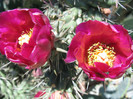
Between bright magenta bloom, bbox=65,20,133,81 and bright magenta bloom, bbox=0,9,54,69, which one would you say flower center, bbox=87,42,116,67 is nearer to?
bright magenta bloom, bbox=65,20,133,81

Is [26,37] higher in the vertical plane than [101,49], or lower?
higher

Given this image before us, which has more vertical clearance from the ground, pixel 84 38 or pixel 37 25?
pixel 37 25

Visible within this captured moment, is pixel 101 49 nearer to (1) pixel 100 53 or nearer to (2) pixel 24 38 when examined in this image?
(1) pixel 100 53

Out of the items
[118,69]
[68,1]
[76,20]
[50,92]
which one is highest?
[68,1]

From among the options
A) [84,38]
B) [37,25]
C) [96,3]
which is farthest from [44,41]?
[96,3]

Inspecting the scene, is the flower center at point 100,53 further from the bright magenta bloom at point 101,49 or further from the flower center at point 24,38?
the flower center at point 24,38

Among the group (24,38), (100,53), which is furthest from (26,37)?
(100,53)

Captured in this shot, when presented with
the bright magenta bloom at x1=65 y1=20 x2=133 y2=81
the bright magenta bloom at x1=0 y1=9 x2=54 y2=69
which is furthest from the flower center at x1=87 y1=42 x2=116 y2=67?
the bright magenta bloom at x1=0 y1=9 x2=54 y2=69

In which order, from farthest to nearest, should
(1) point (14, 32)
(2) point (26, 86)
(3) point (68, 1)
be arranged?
1. (2) point (26, 86)
2. (3) point (68, 1)
3. (1) point (14, 32)

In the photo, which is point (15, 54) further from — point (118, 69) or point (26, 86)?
point (26, 86)
